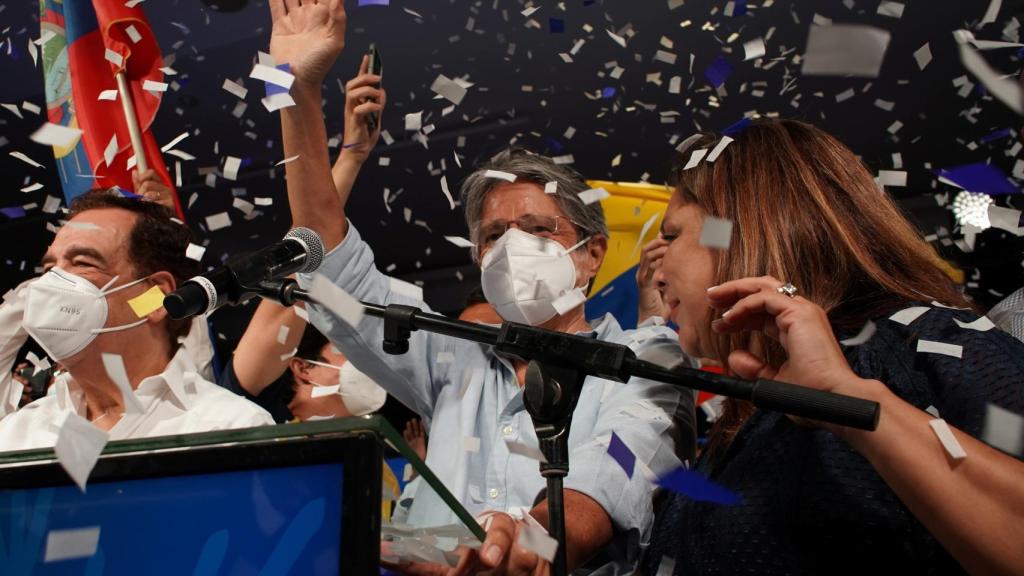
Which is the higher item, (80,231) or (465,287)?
(80,231)

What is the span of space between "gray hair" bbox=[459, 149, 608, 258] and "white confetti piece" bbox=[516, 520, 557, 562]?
1220mm

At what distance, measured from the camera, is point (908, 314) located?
4.10ft

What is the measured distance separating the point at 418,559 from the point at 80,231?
1578mm

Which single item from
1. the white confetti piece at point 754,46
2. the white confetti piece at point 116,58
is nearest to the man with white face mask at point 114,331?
the white confetti piece at point 116,58

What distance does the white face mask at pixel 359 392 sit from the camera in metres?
3.35

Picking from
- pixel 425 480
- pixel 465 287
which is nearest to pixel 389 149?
pixel 465 287

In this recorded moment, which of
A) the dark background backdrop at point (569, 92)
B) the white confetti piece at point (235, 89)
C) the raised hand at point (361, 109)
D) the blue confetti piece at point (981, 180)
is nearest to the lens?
the blue confetti piece at point (981, 180)

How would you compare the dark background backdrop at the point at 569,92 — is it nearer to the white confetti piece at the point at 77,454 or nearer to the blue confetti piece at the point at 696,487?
the blue confetti piece at the point at 696,487

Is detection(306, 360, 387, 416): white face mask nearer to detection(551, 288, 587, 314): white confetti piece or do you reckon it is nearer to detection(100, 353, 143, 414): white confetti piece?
detection(551, 288, 587, 314): white confetti piece

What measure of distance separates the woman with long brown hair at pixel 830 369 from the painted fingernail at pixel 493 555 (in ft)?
1.23

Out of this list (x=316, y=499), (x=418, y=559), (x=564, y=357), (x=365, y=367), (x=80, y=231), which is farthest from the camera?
(x=80, y=231)

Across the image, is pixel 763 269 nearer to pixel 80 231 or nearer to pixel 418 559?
pixel 418 559

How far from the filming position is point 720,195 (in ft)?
4.92

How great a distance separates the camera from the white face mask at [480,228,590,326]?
→ 2.08m
